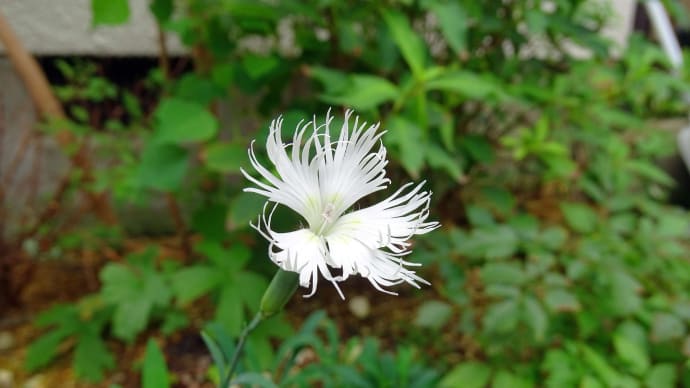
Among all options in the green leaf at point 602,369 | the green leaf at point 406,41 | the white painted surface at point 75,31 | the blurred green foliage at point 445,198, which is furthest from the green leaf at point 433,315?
the white painted surface at point 75,31

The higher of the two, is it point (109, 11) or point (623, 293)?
point (109, 11)

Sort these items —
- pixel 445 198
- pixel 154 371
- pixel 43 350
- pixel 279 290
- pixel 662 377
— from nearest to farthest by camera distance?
pixel 279 290 → pixel 154 371 → pixel 662 377 → pixel 43 350 → pixel 445 198

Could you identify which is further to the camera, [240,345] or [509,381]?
[509,381]

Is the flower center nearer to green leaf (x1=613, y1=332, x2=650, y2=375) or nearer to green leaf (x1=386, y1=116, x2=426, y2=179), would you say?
green leaf (x1=386, y1=116, x2=426, y2=179)

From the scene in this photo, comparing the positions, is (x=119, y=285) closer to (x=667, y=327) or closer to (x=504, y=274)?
(x=504, y=274)

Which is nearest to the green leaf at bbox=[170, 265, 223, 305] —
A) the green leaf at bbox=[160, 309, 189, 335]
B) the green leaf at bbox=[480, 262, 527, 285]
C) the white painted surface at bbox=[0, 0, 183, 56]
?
the green leaf at bbox=[160, 309, 189, 335]

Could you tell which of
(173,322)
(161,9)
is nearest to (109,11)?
(161,9)
